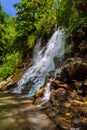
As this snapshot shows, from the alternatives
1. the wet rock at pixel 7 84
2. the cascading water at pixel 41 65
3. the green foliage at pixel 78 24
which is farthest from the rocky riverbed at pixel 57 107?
the wet rock at pixel 7 84

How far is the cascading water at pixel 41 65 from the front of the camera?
79.8ft

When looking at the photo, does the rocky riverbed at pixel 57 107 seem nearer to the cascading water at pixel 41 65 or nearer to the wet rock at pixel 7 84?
the cascading water at pixel 41 65

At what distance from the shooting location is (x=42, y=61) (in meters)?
28.2

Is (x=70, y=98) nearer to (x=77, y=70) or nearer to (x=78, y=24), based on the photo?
(x=77, y=70)

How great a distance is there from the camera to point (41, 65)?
2714 cm

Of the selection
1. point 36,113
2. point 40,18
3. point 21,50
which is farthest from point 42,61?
point 36,113

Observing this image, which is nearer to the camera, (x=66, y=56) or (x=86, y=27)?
(x=86, y=27)

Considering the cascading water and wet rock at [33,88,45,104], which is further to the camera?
the cascading water

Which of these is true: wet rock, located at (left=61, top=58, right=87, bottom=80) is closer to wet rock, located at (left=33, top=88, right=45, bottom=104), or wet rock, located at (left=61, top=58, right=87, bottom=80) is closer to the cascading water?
wet rock, located at (left=33, top=88, right=45, bottom=104)

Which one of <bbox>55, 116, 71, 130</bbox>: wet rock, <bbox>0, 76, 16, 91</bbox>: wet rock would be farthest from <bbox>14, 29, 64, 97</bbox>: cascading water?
<bbox>55, 116, 71, 130</bbox>: wet rock

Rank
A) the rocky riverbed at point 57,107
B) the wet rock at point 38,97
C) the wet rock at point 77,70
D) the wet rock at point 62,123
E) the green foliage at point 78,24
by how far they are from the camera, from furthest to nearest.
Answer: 1. the green foliage at point 78,24
2. the wet rock at point 38,97
3. the wet rock at point 77,70
4. the rocky riverbed at point 57,107
5. the wet rock at point 62,123

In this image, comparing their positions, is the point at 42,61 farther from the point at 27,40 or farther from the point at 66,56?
the point at 27,40

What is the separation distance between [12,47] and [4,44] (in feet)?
7.13

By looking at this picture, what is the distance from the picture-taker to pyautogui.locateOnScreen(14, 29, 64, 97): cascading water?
24319mm
